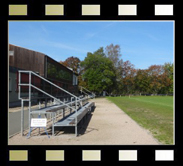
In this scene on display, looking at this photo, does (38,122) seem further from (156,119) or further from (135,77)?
(135,77)

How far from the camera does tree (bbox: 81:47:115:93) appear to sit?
53.8 metres

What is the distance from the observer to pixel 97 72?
178 ft

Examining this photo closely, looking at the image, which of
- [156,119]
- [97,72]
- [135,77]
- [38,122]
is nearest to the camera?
[38,122]

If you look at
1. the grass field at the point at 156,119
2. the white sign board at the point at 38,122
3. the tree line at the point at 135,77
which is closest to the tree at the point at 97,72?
the tree line at the point at 135,77

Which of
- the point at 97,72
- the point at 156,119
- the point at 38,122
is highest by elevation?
the point at 97,72

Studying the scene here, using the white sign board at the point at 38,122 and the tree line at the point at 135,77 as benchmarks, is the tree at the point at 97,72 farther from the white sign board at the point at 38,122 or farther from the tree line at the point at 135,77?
the white sign board at the point at 38,122

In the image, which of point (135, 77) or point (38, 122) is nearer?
point (38, 122)

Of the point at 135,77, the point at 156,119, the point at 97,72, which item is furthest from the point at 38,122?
the point at 135,77

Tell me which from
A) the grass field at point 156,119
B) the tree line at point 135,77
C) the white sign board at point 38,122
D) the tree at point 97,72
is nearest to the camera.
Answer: the white sign board at point 38,122

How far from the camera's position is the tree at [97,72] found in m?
53.8

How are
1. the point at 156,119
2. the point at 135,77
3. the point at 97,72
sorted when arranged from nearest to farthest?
the point at 156,119 < the point at 97,72 < the point at 135,77

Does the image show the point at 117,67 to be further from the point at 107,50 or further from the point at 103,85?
the point at 103,85
